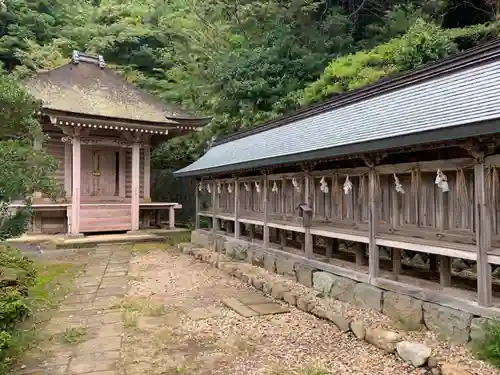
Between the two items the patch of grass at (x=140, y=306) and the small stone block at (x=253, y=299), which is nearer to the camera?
the patch of grass at (x=140, y=306)

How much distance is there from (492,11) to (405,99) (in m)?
13.8

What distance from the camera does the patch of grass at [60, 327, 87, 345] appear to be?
531cm

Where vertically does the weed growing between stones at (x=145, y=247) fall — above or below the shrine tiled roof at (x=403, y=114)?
below

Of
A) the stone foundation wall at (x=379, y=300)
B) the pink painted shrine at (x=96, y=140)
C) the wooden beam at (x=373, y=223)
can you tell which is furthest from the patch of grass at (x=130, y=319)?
the pink painted shrine at (x=96, y=140)

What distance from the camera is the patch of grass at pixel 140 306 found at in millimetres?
6594

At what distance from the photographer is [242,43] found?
2161 cm

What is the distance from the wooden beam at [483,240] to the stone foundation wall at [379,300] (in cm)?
29

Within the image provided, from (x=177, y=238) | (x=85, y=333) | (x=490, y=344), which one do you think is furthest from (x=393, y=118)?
(x=177, y=238)

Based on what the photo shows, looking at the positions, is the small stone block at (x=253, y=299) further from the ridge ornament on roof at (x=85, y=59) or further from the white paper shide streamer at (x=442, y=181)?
the ridge ornament on roof at (x=85, y=59)

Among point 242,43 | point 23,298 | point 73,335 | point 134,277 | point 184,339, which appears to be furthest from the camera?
point 242,43

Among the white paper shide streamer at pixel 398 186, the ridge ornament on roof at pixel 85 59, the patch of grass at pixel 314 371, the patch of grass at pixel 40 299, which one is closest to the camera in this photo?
the patch of grass at pixel 314 371

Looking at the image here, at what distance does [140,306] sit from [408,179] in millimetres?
4821

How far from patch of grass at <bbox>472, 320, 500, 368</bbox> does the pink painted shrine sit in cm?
1346

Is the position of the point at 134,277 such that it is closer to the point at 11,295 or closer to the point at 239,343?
the point at 11,295
